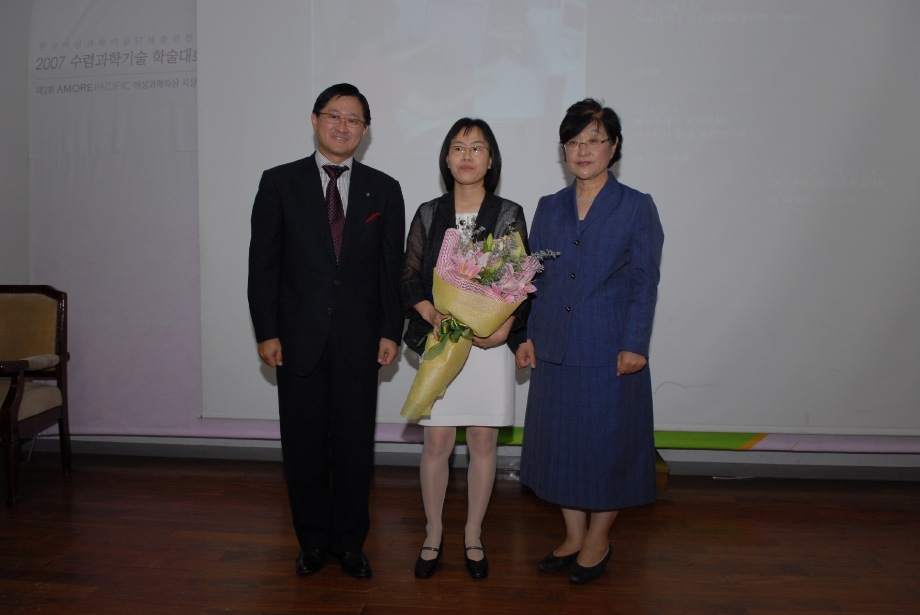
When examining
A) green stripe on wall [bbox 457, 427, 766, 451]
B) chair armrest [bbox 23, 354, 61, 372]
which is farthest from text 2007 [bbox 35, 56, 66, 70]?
green stripe on wall [bbox 457, 427, 766, 451]

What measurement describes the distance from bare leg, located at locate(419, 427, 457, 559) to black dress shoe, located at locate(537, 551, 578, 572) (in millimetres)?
421

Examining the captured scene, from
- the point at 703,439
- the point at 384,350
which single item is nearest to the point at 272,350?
the point at 384,350

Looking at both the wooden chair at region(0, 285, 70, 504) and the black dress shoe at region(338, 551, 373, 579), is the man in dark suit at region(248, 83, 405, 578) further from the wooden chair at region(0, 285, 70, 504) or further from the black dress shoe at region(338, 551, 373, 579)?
the wooden chair at region(0, 285, 70, 504)

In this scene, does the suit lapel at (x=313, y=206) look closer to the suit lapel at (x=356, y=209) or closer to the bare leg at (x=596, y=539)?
the suit lapel at (x=356, y=209)

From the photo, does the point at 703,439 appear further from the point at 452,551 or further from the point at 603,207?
the point at 603,207

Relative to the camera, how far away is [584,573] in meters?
2.40

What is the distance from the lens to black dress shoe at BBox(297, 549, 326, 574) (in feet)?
7.93

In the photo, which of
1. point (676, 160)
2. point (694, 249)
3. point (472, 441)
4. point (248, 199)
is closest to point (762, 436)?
point (694, 249)

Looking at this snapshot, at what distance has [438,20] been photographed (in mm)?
3504

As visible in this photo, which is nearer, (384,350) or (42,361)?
(384,350)

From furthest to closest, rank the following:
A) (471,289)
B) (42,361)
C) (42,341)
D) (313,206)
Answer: (42,341) < (42,361) < (313,206) < (471,289)

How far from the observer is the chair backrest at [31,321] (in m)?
3.58

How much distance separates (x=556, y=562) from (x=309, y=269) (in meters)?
1.45

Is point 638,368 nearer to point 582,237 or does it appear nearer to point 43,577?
point 582,237
